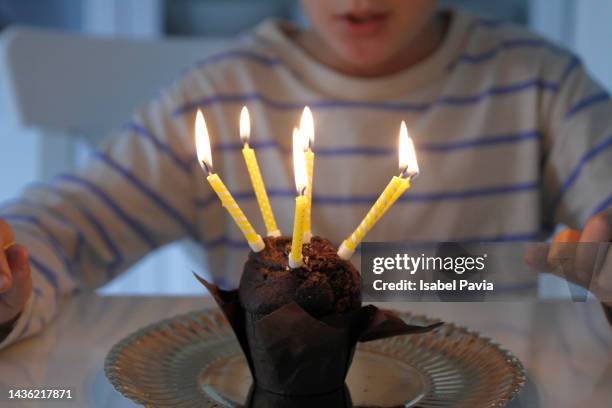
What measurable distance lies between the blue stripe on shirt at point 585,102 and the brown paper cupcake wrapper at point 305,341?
61 cm

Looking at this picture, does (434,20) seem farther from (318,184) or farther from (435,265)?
(435,265)

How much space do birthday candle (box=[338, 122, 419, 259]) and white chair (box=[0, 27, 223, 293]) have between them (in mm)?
772

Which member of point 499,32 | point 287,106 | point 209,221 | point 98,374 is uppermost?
point 499,32

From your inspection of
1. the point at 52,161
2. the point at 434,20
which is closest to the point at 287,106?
the point at 434,20

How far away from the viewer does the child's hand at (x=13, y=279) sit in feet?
1.79

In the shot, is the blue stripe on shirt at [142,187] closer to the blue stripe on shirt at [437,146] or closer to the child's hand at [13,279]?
the blue stripe on shirt at [437,146]

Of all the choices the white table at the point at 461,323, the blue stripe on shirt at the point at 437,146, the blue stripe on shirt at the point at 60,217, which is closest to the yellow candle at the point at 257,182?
the white table at the point at 461,323

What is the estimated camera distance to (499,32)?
1067 millimetres

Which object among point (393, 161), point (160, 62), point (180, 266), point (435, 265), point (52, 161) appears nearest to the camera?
point (435, 265)

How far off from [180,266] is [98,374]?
4.47 ft

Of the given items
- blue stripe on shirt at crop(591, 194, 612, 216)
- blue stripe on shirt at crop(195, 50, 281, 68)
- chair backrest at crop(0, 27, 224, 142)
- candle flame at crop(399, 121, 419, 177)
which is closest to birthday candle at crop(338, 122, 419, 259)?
candle flame at crop(399, 121, 419, 177)

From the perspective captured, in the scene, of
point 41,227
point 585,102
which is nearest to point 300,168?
point 41,227

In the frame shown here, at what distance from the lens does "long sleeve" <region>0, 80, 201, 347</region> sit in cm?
83

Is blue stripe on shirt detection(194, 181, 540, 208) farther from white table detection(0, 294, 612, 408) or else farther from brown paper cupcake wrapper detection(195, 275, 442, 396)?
brown paper cupcake wrapper detection(195, 275, 442, 396)
